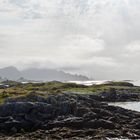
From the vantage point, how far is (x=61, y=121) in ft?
247

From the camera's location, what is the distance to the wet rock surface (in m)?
69.0

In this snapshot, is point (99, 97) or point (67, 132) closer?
point (67, 132)

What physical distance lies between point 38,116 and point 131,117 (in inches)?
846

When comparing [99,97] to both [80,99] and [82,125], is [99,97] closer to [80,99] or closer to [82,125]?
[80,99]

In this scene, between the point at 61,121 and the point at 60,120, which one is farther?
the point at 60,120

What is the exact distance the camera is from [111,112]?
88.4 meters

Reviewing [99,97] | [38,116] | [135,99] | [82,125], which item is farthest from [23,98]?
[135,99]

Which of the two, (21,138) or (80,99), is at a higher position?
(80,99)

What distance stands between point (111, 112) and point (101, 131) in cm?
1920

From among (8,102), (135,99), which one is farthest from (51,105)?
(135,99)

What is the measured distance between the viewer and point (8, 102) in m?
84.5

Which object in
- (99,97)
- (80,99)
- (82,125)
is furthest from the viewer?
(99,97)

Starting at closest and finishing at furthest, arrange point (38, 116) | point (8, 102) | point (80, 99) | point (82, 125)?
point (82, 125), point (38, 116), point (8, 102), point (80, 99)

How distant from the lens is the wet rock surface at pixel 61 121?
226 ft
